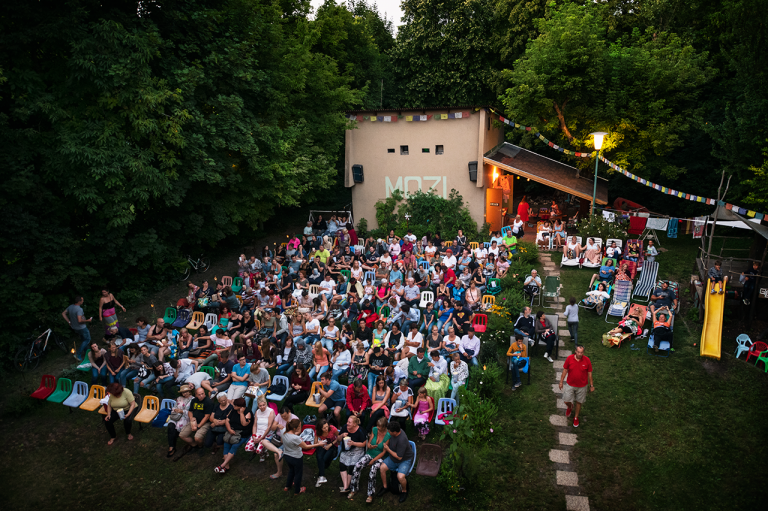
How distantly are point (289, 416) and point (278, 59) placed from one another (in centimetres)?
1300

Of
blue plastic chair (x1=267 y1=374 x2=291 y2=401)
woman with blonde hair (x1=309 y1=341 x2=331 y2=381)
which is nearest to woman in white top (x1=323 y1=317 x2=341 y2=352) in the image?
woman with blonde hair (x1=309 y1=341 x2=331 y2=381)

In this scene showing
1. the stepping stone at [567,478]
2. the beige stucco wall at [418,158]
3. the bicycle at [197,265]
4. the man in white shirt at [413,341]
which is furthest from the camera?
the beige stucco wall at [418,158]

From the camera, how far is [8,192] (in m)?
10.4

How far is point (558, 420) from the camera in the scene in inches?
315

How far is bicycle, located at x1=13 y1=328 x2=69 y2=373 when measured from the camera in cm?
1062

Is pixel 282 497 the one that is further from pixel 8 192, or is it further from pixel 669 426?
pixel 8 192

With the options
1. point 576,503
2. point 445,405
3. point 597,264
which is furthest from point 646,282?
point 576,503

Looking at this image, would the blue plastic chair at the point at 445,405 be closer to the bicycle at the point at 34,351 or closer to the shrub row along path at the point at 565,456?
the shrub row along path at the point at 565,456

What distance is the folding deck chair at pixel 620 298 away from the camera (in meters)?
11.3

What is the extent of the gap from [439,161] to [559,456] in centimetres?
1326

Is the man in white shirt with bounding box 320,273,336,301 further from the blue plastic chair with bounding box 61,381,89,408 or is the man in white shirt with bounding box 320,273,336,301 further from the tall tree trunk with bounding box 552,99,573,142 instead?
the tall tree trunk with bounding box 552,99,573,142

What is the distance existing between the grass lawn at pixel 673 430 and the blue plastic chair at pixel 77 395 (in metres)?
9.25

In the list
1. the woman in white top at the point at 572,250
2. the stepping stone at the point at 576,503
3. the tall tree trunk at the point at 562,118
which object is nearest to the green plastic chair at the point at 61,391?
the stepping stone at the point at 576,503

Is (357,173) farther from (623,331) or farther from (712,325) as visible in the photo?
(712,325)
